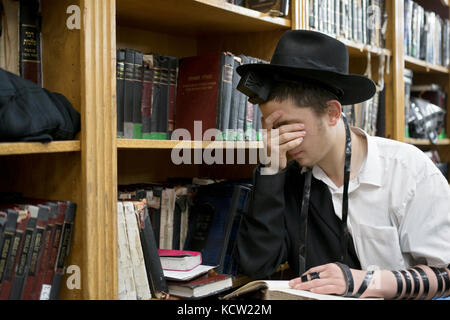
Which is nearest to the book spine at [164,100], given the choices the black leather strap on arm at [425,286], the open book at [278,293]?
the open book at [278,293]

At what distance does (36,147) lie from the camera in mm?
985

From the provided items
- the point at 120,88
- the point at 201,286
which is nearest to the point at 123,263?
the point at 201,286

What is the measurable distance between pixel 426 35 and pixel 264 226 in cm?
185

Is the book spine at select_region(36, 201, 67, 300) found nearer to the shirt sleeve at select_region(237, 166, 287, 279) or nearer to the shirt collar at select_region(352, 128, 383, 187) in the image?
the shirt sleeve at select_region(237, 166, 287, 279)

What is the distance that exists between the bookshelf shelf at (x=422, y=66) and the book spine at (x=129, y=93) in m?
1.65

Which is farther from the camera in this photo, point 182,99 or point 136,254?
point 182,99

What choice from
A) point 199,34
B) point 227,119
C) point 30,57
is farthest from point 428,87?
point 30,57

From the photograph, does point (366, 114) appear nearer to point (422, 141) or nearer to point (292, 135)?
point (422, 141)

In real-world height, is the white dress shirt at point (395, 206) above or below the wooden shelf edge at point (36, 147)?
below

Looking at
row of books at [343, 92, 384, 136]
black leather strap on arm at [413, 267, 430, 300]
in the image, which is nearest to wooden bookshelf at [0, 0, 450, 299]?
black leather strap on arm at [413, 267, 430, 300]

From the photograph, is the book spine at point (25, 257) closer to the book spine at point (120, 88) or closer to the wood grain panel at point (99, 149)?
the wood grain panel at point (99, 149)

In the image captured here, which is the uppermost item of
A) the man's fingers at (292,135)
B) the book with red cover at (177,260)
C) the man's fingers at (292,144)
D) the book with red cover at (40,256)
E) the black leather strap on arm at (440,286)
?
the man's fingers at (292,135)

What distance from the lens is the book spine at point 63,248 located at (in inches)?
42.4

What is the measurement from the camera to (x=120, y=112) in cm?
132
